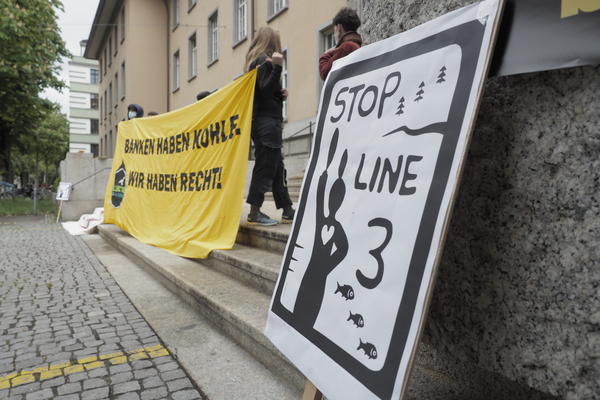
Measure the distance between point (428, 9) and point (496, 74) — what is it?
0.55 m

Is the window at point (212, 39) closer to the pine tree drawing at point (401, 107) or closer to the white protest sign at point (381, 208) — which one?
the white protest sign at point (381, 208)

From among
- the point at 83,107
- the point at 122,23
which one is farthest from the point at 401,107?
the point at 83,107

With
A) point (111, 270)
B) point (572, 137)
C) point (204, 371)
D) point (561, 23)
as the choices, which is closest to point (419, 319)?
point (572, 137)

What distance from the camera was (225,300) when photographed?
109 inches

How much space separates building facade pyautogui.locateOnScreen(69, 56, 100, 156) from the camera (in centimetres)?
5162

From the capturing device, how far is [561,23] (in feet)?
3.46

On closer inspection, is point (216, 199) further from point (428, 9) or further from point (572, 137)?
point (572, 137)

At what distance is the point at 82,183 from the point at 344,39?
890 centimetres

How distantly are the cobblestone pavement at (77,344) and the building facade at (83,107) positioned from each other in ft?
166

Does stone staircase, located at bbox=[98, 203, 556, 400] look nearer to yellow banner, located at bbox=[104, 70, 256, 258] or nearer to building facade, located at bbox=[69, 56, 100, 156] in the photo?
yellow banner, located at bbox=[104, 70, 256, 258]

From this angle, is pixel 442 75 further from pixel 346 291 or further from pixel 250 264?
pixel 250 264

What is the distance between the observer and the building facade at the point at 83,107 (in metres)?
51.6

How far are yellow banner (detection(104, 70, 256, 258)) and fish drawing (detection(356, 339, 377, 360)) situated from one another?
255 centimetres

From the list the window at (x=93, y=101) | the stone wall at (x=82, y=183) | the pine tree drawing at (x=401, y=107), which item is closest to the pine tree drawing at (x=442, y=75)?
the pine tree drawing at (x=401, y=107)
